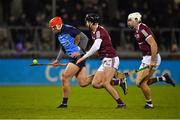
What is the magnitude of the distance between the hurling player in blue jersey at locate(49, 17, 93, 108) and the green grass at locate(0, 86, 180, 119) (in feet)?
2.09

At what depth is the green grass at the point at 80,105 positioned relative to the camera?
15477 mm

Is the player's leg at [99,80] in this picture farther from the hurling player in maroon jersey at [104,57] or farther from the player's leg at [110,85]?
the player's leg at [110,85]

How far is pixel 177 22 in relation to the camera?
3020 centimetres

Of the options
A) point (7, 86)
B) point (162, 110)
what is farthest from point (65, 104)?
point (7, 86)

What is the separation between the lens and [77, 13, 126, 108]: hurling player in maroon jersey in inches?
661

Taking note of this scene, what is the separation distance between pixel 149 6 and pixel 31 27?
5246mm

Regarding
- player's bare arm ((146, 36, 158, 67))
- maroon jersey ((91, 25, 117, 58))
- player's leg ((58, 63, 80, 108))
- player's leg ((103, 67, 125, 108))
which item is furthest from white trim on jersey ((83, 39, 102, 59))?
player's bare arm ((146, 36, 158, 67))

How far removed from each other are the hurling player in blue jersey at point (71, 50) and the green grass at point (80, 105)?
636 millimetres

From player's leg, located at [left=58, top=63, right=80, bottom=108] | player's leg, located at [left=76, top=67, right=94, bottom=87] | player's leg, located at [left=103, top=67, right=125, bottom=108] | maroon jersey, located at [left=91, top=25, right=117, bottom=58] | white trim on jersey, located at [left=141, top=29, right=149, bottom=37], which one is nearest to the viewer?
player's leg, located at [left=103, top=67, right=125, bottom=108]

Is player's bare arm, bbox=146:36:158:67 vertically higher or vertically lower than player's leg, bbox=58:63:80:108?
higher

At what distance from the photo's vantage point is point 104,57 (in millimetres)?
17141

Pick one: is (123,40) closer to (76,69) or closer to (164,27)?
(164,27)

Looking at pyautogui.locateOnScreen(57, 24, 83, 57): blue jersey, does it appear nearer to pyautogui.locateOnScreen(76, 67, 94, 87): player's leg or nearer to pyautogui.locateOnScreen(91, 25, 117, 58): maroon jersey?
pyautogui.locateOnScreen(76, 67, 94, 87): player's leg

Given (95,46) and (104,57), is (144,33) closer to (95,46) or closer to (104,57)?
(104,57)
